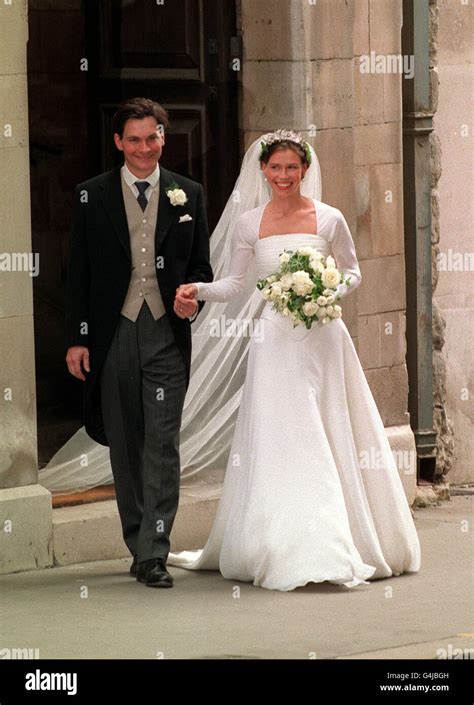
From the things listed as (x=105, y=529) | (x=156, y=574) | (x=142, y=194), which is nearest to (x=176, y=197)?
(x=142, y=194)

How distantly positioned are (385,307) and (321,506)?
8.39 feet

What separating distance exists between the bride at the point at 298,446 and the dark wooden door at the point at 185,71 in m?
1.39

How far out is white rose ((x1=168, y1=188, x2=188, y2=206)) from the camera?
9016 millimetres

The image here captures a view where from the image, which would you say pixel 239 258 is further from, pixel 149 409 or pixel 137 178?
pixel 149 409

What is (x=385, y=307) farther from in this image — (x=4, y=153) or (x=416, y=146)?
(x=4, y=153)

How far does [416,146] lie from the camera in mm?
11680

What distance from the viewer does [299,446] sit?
9125 millimetres

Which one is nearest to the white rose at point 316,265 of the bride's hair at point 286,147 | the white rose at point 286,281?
the white rose at point 286,281

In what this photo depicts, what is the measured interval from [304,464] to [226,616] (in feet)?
3.03

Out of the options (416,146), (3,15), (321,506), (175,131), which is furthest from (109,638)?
(416,146)
